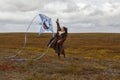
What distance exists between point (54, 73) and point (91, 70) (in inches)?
156

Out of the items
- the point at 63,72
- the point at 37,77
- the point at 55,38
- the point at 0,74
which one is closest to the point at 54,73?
the point at 63,72

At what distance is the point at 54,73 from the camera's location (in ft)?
79.4

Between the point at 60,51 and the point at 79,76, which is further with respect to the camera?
the point at 60,51

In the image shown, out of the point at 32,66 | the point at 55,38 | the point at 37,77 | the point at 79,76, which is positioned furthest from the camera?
the point at 55,38

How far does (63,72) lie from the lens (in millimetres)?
24812

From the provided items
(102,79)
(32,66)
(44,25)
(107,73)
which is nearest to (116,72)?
(107,73)

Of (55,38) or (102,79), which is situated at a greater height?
(55,38)

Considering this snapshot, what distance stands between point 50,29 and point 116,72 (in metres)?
8.65

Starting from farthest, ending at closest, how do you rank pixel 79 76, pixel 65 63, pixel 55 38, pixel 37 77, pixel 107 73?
pixel 55 38 → pixel 65 63 → pixel 107 73 → pixel 79 76 → pixel 37 77

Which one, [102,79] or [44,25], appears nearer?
[102,79]

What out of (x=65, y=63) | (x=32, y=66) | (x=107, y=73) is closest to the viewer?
(x=107, y=73)

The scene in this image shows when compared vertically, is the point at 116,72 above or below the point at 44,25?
below

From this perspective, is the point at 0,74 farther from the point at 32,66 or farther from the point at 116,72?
the point at 116,72

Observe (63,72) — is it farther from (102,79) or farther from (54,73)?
(102,79)
